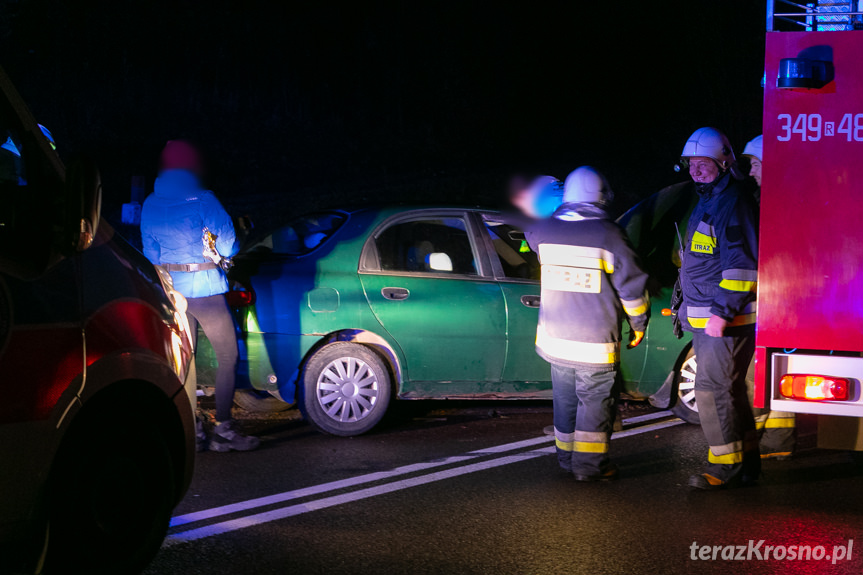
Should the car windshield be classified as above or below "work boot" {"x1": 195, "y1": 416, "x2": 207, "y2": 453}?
above

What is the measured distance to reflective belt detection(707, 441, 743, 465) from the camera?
218 inches

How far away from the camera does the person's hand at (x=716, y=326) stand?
213 inches

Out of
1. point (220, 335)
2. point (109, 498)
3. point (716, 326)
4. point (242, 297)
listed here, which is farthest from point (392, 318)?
point (109, 498)

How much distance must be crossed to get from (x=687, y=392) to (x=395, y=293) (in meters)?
2.22

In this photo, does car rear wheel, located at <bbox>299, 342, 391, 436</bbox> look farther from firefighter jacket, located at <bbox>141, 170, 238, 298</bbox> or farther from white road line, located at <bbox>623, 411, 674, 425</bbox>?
white road line, located at <bbox>623, 411, 674, 425</bbox>

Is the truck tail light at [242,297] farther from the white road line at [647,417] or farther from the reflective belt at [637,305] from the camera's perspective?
the white road line at [647,417]

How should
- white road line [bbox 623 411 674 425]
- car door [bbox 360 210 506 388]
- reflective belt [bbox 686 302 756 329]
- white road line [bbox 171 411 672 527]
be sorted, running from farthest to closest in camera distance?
white road line [bbox 623 411 674 425] < car door [bbox 360 210 506 388] < reflective belt [bbox 686 302 756 329] < white road line [bbox 171 411 672 527]

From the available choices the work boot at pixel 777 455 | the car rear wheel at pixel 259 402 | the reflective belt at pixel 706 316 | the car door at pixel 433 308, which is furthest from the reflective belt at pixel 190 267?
the work boot at pixel 777 455

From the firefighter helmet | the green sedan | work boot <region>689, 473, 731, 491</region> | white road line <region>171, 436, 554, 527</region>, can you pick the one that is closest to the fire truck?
work boot <region>689, 473, 731, 491</region>

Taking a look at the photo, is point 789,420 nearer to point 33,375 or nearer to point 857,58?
point 857,58

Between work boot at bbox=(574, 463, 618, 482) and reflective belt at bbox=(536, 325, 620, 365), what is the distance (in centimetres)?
62

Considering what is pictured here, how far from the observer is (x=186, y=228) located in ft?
20.4

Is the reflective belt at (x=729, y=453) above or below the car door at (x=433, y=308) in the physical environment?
below

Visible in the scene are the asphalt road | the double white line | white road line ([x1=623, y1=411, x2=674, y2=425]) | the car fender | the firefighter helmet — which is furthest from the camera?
the firefighter helmet
